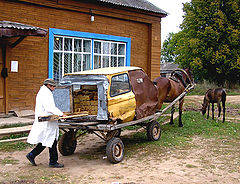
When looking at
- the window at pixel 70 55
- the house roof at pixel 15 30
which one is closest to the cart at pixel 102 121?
the house roof at pixel 15 30

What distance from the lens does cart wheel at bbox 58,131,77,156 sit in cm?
762

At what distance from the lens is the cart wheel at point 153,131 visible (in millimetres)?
8805

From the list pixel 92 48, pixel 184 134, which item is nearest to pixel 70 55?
pixel 92 48

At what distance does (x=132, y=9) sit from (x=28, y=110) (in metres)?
7.18

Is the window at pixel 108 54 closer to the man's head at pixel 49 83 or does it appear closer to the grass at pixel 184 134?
the grass at pixel 184 134

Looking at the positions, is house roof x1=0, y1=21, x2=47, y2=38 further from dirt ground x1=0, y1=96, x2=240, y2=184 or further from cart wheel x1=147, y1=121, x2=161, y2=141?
cart wheel x1=147, y1=121, x2=161, y2=141

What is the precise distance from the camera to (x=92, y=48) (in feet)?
45.3

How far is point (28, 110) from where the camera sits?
11.9 meters

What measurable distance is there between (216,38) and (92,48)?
2030 centimetres

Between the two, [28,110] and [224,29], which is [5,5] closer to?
[28,110]

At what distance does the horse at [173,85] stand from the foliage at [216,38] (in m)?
19.1

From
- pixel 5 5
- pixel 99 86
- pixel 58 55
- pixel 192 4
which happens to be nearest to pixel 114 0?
pixel 58 55

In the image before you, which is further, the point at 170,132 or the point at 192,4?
the point at 192,4

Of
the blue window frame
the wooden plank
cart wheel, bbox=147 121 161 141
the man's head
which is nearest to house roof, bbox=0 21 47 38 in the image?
the blue window frame
